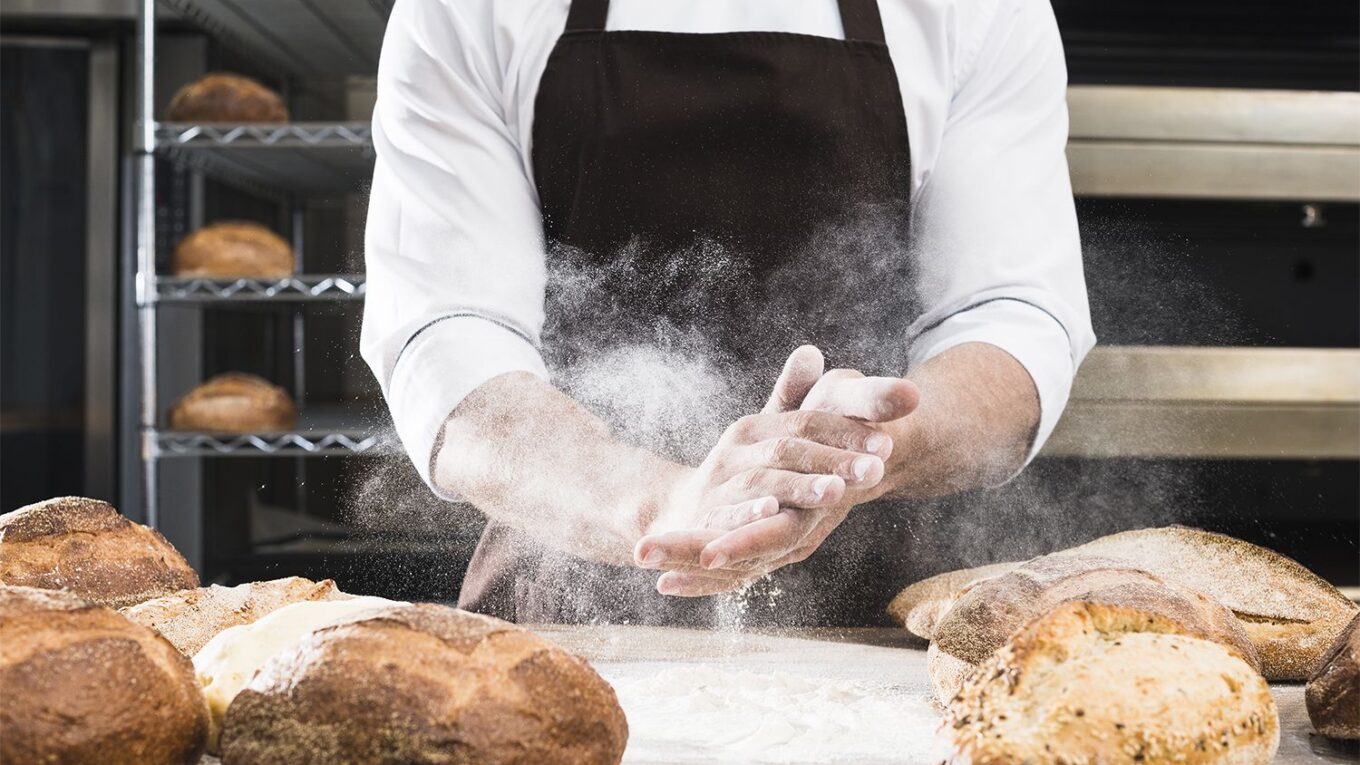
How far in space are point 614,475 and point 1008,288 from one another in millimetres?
502

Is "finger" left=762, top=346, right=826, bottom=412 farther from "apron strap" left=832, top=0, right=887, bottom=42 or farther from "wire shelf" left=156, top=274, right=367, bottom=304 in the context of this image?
"wire shelf" left=156, top=274, right=367, bottom=304

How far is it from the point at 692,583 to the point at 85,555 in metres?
0.51

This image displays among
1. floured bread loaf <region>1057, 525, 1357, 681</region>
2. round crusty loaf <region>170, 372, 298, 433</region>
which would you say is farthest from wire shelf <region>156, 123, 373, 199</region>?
floured bread loaf <region>1057, 525, 1357, 681</region>

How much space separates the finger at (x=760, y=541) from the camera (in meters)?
1.03

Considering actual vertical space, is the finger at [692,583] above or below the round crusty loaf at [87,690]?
below

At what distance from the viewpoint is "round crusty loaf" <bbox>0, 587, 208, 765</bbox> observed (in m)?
0.60

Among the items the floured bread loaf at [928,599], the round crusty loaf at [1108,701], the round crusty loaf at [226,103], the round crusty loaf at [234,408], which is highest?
the round crusty loaf at [226,103]

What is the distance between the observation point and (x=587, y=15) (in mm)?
1404

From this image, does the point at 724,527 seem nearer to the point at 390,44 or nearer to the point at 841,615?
the point at 841,615

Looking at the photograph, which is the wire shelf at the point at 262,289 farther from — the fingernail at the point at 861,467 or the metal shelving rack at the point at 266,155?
the fingernail at the point at 861,467

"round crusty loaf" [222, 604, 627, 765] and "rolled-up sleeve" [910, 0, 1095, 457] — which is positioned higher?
"rolled-up sleeve" [910, 0, 1095, 457]

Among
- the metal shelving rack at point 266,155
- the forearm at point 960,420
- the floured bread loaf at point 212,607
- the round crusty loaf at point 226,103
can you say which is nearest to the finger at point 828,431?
the forearm at point 960,420

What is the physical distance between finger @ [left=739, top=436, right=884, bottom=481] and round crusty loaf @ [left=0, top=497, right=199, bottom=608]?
0.52m

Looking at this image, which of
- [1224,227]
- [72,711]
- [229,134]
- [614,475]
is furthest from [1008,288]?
[229,134]
